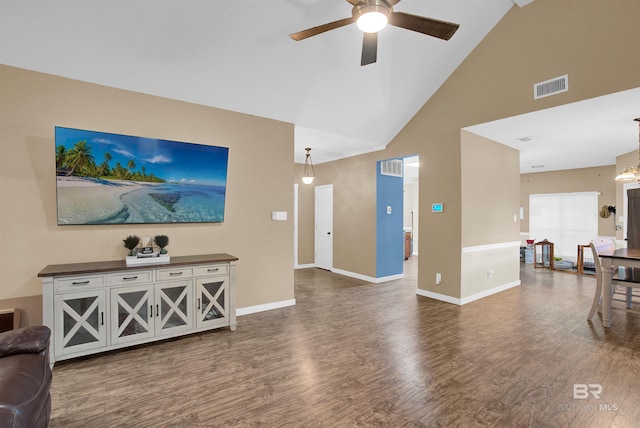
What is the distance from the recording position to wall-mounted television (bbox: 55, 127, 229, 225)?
10.2 ft

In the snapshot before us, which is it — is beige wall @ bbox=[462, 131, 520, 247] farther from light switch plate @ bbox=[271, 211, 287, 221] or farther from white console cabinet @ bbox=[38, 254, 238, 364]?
white console cabinet @ bbox=[38, 254, 238, 364]

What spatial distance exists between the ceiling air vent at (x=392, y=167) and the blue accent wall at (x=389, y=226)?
8 centimetres

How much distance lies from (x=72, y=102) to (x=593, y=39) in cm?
548

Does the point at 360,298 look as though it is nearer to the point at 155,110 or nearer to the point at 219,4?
the point at 155,110

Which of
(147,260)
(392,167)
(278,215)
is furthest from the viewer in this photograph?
(392,167)

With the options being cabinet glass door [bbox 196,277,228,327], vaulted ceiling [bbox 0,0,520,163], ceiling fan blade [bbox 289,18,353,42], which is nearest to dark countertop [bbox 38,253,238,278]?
cabinet glass door [bbox 196,277,228,327]

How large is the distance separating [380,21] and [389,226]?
451 centimetres

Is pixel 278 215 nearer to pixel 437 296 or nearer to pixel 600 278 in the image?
pixel 437 296

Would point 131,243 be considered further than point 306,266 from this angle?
No

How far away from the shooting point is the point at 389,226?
20.6ft

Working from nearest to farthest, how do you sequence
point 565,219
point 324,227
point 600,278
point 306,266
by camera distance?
point 600,278
point 324,227
point 306,266
point 565,219

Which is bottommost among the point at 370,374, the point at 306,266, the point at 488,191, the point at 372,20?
the point at 370,374

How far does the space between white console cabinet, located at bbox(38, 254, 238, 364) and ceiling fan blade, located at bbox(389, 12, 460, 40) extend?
281 centimetres

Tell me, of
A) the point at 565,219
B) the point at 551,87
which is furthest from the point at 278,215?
the point at 565,219
